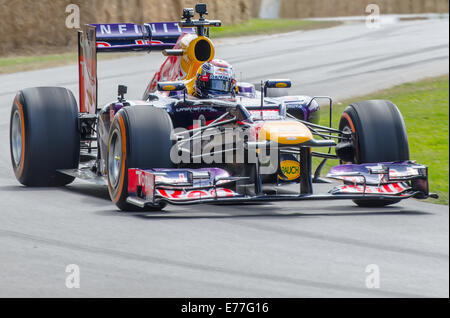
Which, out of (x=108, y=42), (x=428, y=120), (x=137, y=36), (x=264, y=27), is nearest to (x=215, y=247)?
(x=137, y=36)

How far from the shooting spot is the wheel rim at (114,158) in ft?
31.8

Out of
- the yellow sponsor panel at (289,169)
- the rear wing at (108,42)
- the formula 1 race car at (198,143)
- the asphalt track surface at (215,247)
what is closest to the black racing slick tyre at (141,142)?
the formula 1 race car at (198,143)

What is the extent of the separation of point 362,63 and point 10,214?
59.5 ft

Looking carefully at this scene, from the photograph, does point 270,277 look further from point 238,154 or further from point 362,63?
point 362,63

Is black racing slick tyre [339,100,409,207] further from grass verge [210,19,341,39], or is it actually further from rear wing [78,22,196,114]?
grass verge [210,19,341,39]

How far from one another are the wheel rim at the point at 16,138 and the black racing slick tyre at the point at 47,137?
197mm

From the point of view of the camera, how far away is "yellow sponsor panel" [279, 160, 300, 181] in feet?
32.9

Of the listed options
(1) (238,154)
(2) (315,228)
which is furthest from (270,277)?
(1) (238,154)

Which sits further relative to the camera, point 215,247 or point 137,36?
point 137,36

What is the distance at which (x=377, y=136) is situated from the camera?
396 inches

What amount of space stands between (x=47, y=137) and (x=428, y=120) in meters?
7.57

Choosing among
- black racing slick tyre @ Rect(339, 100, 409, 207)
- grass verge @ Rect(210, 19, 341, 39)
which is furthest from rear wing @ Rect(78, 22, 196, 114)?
grass verge @ Rect(210, 19, 341, 39)

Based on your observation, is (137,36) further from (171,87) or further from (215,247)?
(215,247)

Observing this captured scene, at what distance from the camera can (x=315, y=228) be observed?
8766 mm
